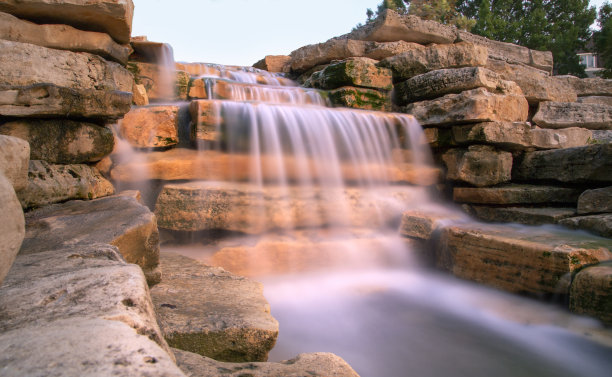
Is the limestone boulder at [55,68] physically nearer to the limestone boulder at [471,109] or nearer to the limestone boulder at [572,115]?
the limestone boulder at [471,109]

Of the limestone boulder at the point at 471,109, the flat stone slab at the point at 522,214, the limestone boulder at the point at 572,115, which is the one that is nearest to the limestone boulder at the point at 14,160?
the flat stone slab at the point at 522,214

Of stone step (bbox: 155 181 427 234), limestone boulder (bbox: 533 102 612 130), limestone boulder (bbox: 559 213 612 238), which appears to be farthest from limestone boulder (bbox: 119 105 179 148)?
limestone boulder (bbox: 533 102 612 130)

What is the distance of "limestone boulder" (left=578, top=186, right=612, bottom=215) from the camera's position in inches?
143

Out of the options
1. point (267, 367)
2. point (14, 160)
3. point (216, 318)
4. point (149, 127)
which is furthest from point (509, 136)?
point (14, 160)

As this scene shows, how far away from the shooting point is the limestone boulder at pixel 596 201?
3637 mm

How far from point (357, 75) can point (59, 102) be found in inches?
159

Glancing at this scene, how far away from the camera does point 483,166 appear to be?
4.64 m

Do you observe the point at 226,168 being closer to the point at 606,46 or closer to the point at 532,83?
the point at 532,83

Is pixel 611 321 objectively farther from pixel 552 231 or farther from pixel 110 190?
pixel 110 190

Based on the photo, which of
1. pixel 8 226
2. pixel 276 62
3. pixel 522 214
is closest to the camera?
pixel 8 226

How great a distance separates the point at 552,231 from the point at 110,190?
4.16 meters

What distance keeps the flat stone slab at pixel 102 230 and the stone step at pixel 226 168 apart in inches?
46.8

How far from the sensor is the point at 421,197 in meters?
4.78

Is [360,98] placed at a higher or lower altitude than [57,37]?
lower
